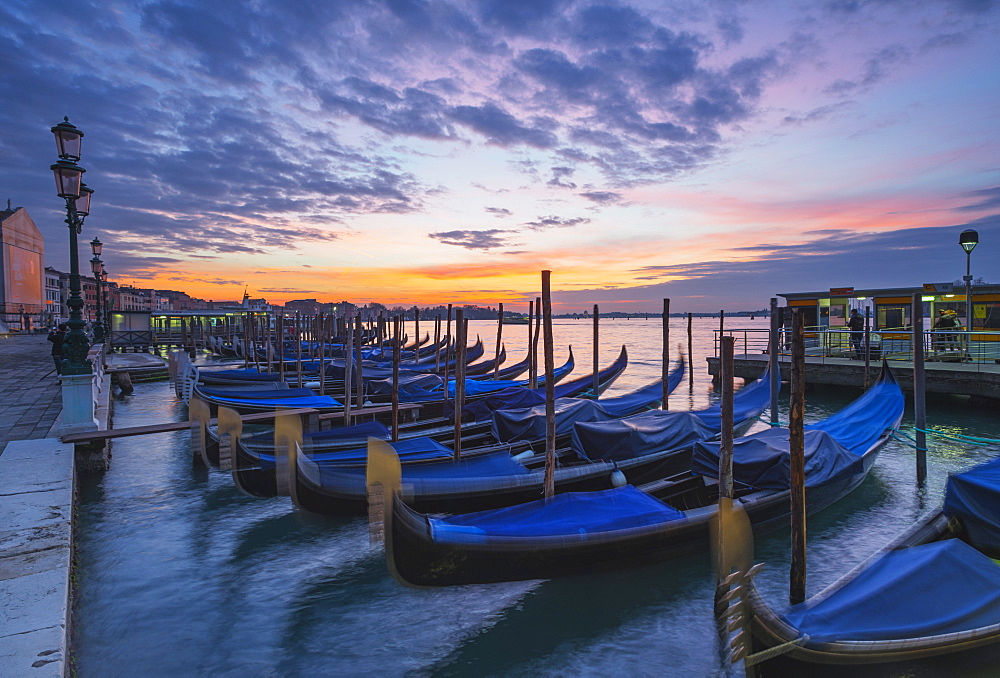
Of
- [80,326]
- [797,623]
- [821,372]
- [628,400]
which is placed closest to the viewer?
[797,623]

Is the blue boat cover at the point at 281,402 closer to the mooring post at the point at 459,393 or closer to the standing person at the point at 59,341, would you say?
the standing person at the point at 59,341

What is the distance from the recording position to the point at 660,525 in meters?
5.21

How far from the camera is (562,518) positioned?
504 centimetres

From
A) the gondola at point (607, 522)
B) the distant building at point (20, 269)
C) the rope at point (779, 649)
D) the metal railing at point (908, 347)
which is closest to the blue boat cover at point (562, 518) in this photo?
the gondola at point (607, 522)

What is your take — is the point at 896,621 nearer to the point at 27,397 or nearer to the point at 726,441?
the point at 726,441

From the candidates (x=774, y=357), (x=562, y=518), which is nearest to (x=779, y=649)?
(x=562, y=518)

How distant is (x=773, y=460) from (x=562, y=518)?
2823mm

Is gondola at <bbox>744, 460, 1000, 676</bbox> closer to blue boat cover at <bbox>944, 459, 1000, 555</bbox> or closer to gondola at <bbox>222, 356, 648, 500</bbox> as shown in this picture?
blue boat cover at <bbox>944, 459, 1000, 555</bbox>

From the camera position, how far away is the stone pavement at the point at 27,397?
7.72m

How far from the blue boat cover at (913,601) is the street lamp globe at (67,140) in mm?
9335

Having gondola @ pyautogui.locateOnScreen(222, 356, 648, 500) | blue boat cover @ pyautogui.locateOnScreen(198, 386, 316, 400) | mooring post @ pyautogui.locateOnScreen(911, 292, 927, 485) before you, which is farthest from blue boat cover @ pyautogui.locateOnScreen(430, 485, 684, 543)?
blue boat cover @ pyautogui.locateOnScreen(198, 386, 316, 400)

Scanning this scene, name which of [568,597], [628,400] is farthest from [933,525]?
[628,400]

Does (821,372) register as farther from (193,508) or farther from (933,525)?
(193,508)

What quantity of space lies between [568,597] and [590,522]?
888 millimetres
